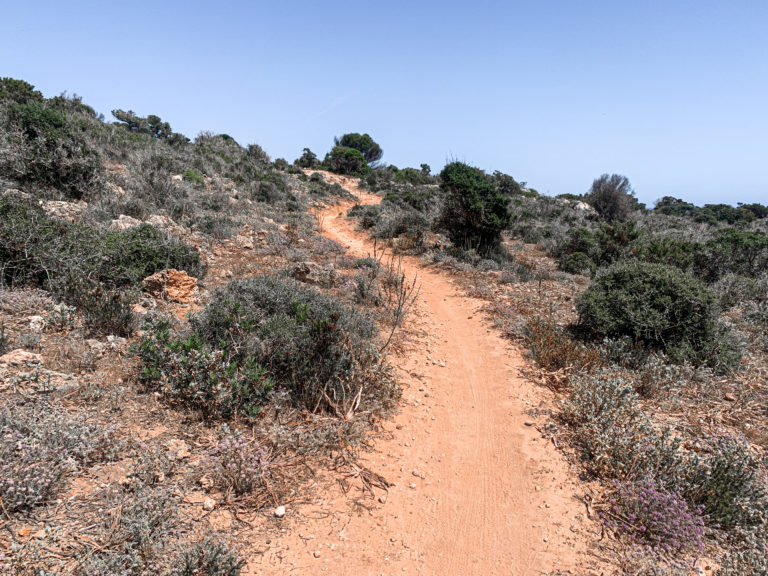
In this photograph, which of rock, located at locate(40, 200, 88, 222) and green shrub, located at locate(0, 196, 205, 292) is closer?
green shrub, located at locate(0, 196, 205, 292)

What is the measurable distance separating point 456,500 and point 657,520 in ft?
5.56

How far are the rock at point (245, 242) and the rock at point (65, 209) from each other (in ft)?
11.7

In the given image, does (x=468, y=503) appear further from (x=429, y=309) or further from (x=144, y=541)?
(x=429, y=309)

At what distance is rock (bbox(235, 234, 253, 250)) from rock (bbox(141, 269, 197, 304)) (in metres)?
3.95

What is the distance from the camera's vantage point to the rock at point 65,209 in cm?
866

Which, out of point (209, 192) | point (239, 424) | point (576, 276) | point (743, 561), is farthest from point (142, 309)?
point (576, 276)

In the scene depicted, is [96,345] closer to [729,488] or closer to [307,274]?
[307,274]

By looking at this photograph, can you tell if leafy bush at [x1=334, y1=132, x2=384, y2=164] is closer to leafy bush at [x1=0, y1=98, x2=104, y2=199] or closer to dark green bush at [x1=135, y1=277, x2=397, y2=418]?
leafy bush at [x1=0, y1=98, x2=104, y2=199]

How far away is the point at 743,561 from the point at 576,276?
10.0 meters

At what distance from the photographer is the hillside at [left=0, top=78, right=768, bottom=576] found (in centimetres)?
296

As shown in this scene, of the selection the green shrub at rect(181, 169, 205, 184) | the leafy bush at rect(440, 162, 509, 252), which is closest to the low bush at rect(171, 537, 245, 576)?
the leafy bush at rect(440, 162, 509, 252)

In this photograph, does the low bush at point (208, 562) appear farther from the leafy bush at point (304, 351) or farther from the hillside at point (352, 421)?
the leafy bush at point (304, 351)

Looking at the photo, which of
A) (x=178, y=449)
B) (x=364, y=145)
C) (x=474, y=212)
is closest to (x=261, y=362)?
(x=178, y=449)

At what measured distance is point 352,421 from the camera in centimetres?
434
